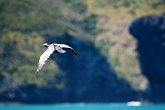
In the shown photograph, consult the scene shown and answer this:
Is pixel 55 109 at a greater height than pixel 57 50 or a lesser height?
greater

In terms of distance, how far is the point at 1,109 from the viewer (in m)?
179

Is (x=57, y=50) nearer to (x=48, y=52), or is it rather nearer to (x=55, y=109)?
(x=48, y=52)

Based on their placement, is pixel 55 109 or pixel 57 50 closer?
pixel 57 50

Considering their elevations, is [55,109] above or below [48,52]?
above

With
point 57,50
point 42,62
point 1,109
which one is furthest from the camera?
point 1,109

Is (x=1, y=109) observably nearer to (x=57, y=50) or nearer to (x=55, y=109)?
(x=55, y=109)

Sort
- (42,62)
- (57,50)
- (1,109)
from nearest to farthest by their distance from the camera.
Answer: (42,62), (57,50), (1,109)

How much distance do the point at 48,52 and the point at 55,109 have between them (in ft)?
492

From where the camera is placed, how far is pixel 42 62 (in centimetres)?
3669

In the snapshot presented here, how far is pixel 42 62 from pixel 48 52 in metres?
2.05

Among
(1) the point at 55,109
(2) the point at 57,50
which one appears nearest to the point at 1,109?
(1) the point at 55,109

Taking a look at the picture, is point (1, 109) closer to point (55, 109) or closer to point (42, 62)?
point (55, 109)

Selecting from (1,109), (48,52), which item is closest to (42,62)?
(48,52)

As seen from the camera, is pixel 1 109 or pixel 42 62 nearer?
pixel 42 62
